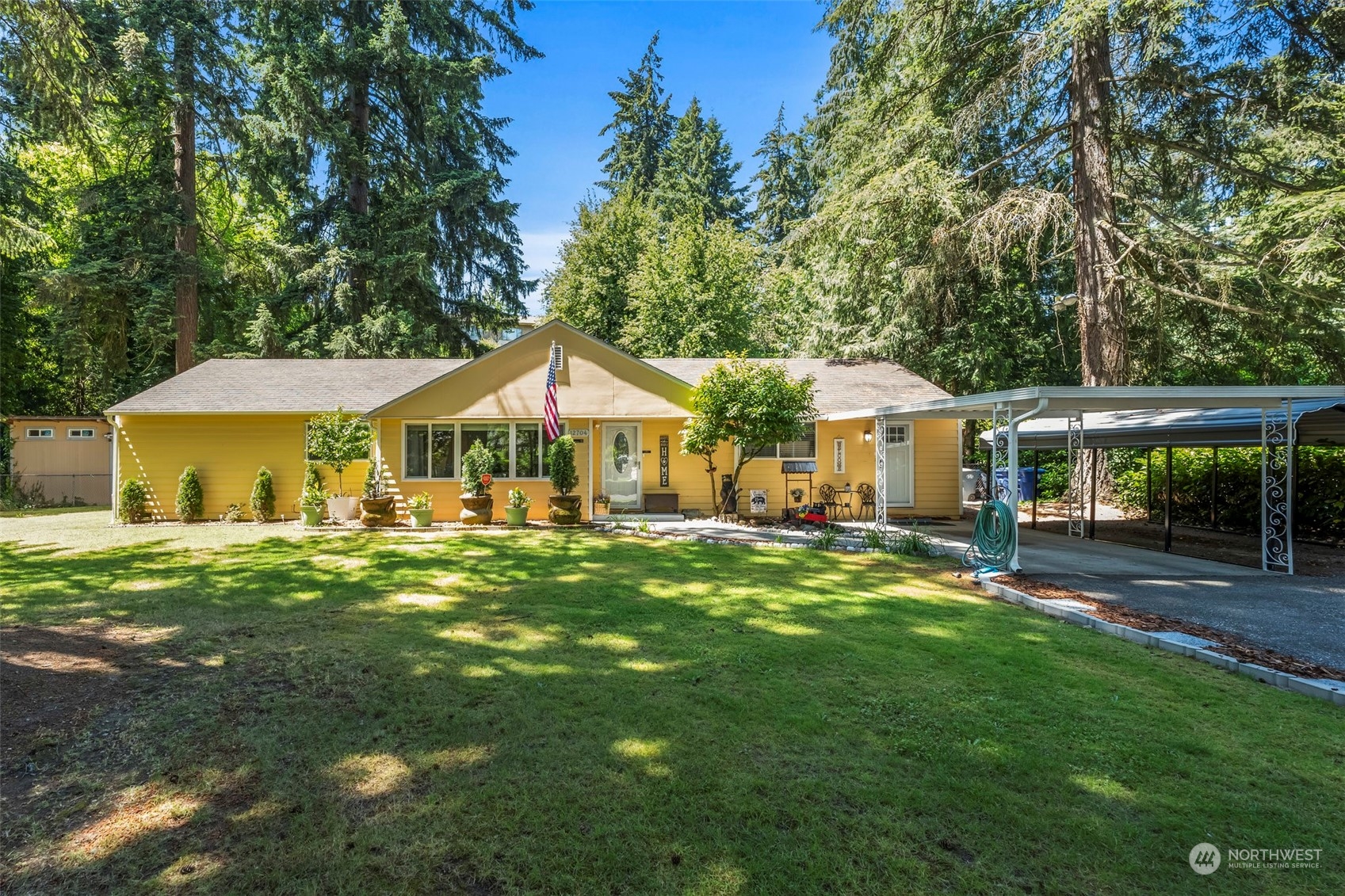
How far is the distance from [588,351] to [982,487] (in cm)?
1278

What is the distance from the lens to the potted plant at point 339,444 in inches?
524

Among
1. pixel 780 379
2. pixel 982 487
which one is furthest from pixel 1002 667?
pixel 982 487

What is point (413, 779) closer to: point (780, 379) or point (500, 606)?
point (500, 606)

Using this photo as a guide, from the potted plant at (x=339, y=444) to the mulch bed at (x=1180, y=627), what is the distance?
12193 mm

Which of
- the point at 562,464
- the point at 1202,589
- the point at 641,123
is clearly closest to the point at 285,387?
the point at 562,464

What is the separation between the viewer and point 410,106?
24.1 m

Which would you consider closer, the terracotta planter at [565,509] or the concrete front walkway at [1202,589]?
the concrete front walkway at [1202,589]

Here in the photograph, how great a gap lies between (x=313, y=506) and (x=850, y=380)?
13.1 metres

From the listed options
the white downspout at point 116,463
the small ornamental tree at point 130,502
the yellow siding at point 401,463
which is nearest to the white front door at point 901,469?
the yellow siding at point 401,463

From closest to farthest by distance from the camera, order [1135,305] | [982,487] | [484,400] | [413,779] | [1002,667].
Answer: [413,779], [1002,667], [484,400], [1135,305], [982,487]

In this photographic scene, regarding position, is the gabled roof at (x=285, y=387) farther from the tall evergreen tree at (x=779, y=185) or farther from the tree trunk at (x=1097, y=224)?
the tall evergreen tree at (x=779, y=185)

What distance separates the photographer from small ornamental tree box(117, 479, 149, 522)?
14102 millimetres

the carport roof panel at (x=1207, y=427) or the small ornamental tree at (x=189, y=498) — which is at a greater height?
the carport roof panel at (x=1207, y=427)

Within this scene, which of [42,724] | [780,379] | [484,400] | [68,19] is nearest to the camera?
[42,724]
